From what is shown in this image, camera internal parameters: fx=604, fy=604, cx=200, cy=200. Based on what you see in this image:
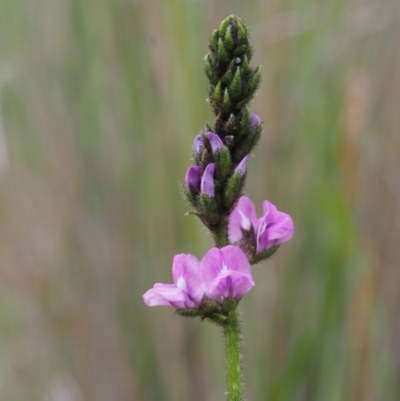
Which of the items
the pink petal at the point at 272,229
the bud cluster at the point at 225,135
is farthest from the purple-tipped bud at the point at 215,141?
the pink petal at the point at 272,229

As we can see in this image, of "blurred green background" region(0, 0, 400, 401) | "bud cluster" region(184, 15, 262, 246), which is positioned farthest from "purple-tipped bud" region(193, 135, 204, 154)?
"blurred green background" region(0, 0, 400, 401)

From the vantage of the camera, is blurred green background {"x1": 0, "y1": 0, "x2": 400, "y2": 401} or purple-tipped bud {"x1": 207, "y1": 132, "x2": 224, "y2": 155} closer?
purple-tipped bud {"x1": 207, "y1": 132, "x2": 224, "y2": 155}

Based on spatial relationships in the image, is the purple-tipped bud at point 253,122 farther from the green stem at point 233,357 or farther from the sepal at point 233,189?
the green stem at point 233,357

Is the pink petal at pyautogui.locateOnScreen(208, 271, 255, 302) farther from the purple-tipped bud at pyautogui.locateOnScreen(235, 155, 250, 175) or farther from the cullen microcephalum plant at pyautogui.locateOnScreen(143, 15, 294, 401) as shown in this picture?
the purple-tipped bud at pyautogui.locateOnScreen(235, 155, 250, 175)

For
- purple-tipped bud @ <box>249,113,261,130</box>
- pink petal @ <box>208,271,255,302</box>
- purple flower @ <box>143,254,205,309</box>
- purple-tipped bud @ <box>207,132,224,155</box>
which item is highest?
purple-tipped bud @ <box>249,113,261,130</box>

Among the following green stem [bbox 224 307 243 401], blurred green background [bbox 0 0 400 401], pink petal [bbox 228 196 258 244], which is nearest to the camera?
green stem [bbox 224 307 243 401]

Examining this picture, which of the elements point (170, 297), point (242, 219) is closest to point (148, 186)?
point (242, 219)

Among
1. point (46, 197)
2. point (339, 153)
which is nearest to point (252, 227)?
point (339, 153)

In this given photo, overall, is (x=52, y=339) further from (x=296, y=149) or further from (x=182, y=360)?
(x=296, y=149)
